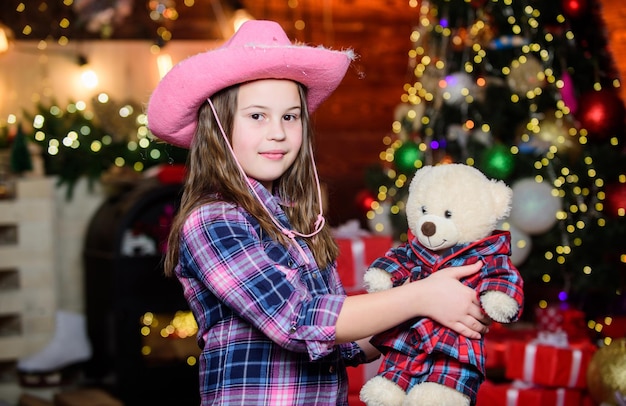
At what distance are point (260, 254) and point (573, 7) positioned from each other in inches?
111

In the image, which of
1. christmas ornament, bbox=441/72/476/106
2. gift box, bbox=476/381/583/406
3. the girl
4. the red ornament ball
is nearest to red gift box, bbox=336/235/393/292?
gift box, bbox=476/381/583/406

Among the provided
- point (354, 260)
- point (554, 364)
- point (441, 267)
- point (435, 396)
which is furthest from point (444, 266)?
point (554, 364)

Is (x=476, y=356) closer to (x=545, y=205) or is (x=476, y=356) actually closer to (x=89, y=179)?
(x=545, y=205)

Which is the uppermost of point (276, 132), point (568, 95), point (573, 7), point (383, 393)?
point (573, 7)

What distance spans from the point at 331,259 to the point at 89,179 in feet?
9.68

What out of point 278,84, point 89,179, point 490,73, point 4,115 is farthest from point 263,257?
point 4,115

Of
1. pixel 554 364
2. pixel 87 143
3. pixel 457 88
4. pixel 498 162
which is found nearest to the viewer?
pixel 554 364

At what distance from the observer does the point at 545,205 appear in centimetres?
364

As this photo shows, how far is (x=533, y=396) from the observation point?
329 cm

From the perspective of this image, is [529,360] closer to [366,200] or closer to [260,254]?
[366,200]

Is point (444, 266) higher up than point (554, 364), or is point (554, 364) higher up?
point (444, 266)

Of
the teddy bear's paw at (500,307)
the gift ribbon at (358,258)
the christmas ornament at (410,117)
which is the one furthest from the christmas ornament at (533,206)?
the teddy bear's paw at (500,307)

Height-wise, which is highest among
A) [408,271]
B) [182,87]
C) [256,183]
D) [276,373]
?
[182,87]

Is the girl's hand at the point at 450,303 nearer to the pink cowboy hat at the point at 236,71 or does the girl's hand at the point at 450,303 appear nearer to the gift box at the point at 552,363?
the pink cowboy hat at the point at 236,71
